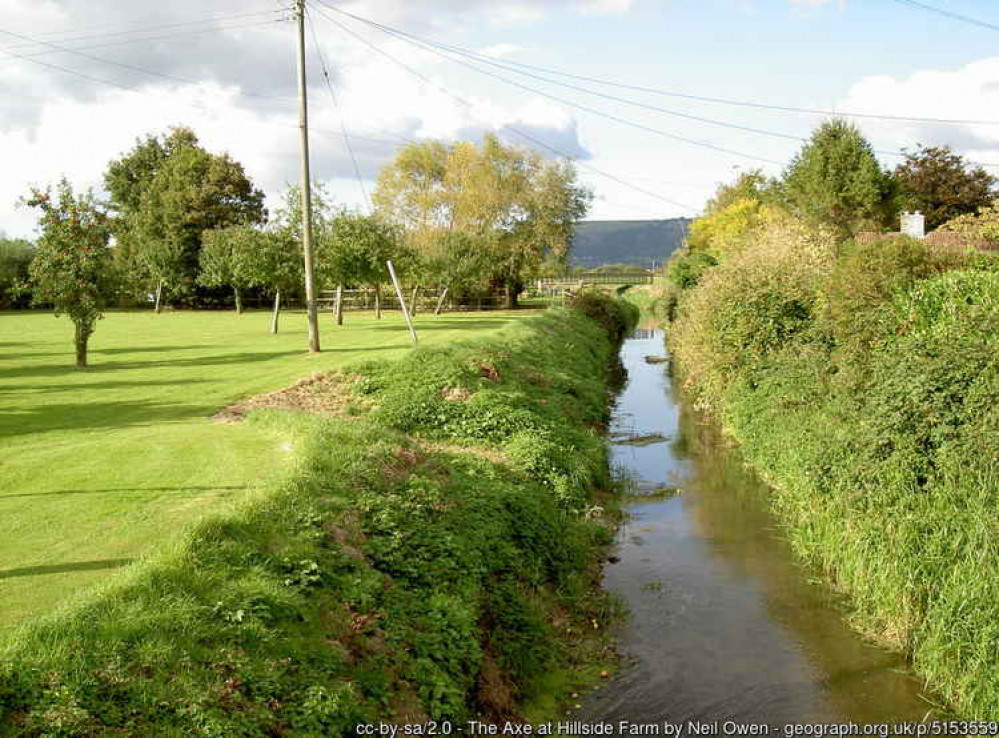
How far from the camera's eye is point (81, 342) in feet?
79.5

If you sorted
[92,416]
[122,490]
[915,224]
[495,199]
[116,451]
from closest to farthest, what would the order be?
[122,490]
[116,451]
[92,416]
[915,224]
[495,199]

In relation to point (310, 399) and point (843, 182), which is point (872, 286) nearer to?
point (310, 399)

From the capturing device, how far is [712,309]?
23.4 m

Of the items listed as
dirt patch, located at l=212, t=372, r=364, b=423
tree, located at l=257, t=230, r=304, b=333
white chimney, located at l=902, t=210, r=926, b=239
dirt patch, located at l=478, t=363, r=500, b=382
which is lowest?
dirt patch, located at l=212, t=372, r=364, b=423

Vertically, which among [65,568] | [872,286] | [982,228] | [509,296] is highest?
[982,228]

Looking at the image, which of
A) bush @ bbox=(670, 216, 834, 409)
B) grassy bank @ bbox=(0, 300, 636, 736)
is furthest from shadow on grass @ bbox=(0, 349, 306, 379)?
bush @ bbox=(670, 216, 834, 409)

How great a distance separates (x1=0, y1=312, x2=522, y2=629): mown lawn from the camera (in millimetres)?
8125

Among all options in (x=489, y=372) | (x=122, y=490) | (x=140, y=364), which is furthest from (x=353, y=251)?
(x=122, y=490)

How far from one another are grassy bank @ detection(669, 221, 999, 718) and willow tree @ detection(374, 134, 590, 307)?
42732 millimetres

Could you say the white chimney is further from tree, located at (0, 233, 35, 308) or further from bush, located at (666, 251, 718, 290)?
tree, located at (0, 233, 35, 308)

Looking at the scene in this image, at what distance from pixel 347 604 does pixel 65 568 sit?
8.38 ft

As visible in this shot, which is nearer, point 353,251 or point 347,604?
point 347,604

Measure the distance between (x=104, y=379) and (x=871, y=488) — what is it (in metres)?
18.1

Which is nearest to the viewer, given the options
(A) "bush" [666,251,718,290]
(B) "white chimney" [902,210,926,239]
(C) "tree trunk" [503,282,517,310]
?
(B) "white chimney" [902,210,926,239]
